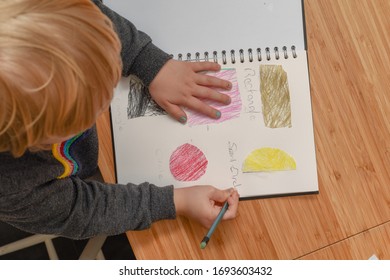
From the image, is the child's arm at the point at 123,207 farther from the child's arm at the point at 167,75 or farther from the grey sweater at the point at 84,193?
the child's arm at the point at 167,75

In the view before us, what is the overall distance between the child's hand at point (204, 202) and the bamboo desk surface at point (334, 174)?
0.06 ft

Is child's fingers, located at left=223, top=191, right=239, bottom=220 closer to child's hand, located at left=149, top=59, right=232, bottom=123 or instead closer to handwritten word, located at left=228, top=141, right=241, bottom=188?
handwritten word, located at left=228, top=141, right=241, bottom=188

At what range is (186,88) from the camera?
2.29ft

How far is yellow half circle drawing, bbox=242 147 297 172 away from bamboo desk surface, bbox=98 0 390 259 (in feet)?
0.15

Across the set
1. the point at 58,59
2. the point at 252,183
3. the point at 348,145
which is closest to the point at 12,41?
the point at 58,59

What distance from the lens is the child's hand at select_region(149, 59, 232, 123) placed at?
683 millimetres

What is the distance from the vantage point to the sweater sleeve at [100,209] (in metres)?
0.63

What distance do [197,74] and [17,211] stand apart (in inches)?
12.8

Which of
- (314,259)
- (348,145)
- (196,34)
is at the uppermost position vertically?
(196,34)

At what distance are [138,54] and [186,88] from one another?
0.09 meters

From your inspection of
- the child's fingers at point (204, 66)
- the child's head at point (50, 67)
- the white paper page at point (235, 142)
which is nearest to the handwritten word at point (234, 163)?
the white paper page at point (235, 142)

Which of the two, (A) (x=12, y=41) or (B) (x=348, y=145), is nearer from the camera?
(A) (x=12, y=41)

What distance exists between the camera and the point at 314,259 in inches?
26.5

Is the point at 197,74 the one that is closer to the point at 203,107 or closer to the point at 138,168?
the point at 203,107
